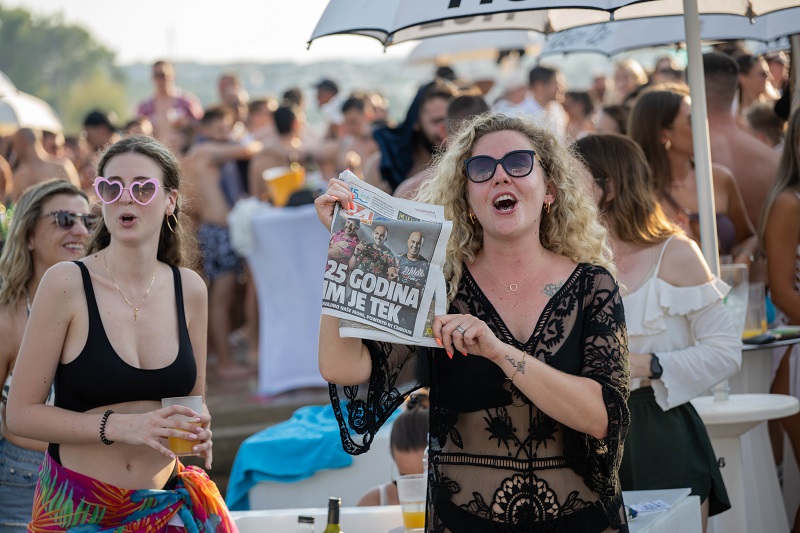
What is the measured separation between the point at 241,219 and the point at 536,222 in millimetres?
5586

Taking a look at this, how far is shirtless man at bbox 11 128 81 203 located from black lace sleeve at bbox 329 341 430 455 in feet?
21.2

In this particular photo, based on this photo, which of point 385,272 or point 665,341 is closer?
point 385,272

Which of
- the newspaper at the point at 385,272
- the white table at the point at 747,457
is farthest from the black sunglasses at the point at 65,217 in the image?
the white table at the point at 747,457

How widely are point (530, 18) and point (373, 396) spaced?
3.32m

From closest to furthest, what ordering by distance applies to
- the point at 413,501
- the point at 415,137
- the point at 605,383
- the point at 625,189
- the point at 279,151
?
the point at 605,383
the point at 413,501
the point at 625,189
the point at 415,137
the point at 279,151

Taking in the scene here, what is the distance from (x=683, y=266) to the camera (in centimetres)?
396

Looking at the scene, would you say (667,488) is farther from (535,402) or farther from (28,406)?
(28,406)

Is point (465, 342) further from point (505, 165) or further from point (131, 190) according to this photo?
point (131, 190)

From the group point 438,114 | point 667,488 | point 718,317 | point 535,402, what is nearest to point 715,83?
point 438,114

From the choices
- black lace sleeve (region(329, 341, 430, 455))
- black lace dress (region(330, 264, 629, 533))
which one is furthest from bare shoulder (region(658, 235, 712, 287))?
black lace sleeve (region(329, 341, 430, 455))

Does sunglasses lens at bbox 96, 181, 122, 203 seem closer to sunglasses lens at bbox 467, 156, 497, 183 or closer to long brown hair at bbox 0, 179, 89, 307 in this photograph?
long brown hair at bbox 0, 179, 89, 307

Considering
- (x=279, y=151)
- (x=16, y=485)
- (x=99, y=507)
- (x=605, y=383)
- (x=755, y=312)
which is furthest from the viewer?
(x=279, y=151)

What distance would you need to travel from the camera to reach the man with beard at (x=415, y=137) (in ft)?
19.5

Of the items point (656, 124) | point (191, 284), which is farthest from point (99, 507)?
point (656, 124)
